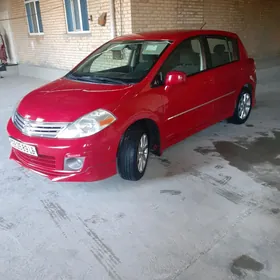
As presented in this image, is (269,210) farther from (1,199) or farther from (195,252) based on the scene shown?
(1,199)

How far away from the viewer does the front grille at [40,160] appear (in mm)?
2576

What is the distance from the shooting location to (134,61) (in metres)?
3.47

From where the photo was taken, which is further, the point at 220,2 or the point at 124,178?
the point at 220,2

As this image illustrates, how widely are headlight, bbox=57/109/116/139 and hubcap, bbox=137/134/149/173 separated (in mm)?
546

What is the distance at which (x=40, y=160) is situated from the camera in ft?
8.66

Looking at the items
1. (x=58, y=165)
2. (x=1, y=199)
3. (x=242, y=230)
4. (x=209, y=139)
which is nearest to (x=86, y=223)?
(x=58, y=165)

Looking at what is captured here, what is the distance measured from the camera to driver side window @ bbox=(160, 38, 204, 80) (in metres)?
3.19

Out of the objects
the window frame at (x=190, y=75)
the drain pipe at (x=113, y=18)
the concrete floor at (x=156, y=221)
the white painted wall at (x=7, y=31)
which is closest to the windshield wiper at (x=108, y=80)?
the window frame at (x=190, y=75)

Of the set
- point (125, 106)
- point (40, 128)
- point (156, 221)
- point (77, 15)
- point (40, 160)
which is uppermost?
point (77, 15)

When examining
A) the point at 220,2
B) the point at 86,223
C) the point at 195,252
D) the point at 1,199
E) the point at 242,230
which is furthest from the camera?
the point at 220,2

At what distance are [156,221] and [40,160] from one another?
1.17 m

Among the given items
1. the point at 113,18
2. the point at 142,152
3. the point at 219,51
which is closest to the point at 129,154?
the point at 142,152

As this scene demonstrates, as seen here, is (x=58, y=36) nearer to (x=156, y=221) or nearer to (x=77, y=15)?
(x=77, y=15)

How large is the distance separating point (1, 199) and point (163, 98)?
189cm
